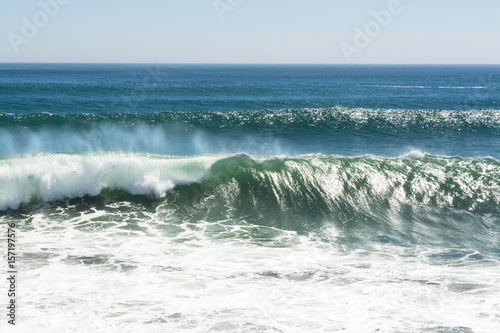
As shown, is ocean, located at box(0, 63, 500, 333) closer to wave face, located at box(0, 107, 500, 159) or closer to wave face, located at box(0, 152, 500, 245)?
wave face, located at box(0, 152, 500, 245)

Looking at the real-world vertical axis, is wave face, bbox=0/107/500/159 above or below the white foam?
above

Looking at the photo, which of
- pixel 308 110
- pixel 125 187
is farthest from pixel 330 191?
pixel 308 110

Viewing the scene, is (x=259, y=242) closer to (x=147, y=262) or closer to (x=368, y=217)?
(x=147, y=262)

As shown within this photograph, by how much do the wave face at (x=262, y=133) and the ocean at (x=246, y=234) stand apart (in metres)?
0.22

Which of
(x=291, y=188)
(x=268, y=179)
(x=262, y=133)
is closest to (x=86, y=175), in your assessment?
(x=268, y=179)

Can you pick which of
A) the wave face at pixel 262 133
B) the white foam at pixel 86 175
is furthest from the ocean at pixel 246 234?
the wave face at pixel 262 133

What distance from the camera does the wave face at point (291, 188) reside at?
1259 cm

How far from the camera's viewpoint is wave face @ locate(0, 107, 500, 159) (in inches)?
816

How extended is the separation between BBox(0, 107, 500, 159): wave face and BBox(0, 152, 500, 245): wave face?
4107mm

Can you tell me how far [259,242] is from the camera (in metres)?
10.6

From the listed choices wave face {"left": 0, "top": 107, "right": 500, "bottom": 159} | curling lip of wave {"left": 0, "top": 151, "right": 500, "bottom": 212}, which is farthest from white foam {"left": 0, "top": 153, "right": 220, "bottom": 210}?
wave face {"left": 0, "top": 107, "right": 500, "bottom": 159}

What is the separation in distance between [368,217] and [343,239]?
2.22 meters

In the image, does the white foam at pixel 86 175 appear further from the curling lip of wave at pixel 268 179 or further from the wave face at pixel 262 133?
the wave face at pixel 262 133

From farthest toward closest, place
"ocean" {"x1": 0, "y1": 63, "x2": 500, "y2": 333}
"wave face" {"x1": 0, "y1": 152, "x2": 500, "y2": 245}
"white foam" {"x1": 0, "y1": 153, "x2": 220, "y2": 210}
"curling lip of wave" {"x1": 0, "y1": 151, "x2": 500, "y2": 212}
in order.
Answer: "curling lip of wave" {"x1": 0, "y1": 151, "x2": 500, "y2": 212}, "white foam" {"x1": 0, "y1": 153, "x2": 220, "y2": 210}, "wave face" {"x1": 0, "y1": 152, "x2": 500, "y2": 245}, "ocean" {"x1": 0, "y1": 63, "x2": 500, "y2": 333}
